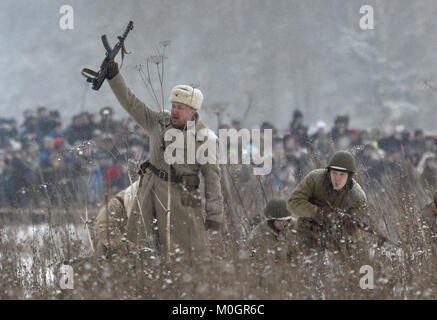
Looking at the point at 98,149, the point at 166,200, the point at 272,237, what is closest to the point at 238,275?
the point at 166,200

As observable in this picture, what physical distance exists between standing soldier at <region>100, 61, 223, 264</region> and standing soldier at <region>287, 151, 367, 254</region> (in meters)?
0.59

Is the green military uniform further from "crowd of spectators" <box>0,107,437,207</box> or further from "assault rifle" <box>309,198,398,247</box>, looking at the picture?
"crowd of spectators" <box>0,107,437,207</box>

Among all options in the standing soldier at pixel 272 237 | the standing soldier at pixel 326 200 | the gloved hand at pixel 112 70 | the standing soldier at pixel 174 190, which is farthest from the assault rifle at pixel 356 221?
the gloved hand at pixel 112 70

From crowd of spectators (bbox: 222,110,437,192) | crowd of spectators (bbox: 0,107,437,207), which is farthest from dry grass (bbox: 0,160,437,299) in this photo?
crowd of spectators (bbox: 0,107,437,207)

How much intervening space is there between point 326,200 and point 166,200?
1090 millimetres

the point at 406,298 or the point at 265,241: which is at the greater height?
the point at 265,241

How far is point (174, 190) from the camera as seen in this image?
482 cm

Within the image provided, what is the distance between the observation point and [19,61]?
35.2m

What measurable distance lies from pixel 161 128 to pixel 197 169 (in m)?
0.36

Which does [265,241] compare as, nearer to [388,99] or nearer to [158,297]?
[158,297]

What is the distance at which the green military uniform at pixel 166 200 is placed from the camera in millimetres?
4754

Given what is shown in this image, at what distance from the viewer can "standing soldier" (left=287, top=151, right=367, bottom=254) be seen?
471 cm
